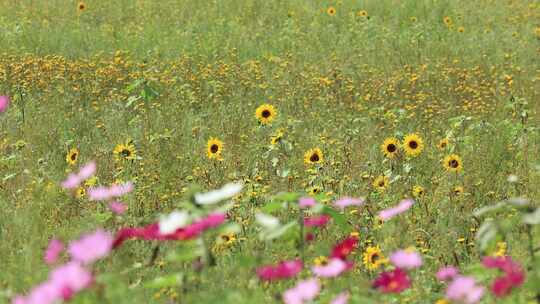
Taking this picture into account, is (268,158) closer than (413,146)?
No

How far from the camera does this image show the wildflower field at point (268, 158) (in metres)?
1.61

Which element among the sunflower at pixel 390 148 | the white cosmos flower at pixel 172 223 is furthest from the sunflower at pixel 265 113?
the white cosmos flower at pixel 172 223

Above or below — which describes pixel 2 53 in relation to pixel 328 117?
above

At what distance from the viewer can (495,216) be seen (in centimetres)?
366

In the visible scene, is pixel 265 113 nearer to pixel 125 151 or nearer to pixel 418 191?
pixel 125 151

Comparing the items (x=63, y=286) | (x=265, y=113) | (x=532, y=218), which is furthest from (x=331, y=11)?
(x=63, y=286)

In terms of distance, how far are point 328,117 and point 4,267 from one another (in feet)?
9.81

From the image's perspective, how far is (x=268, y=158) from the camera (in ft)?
14.5

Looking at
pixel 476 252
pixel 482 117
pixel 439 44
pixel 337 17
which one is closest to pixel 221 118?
pixel 482 117

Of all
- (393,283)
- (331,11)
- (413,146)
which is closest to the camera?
(393,283)

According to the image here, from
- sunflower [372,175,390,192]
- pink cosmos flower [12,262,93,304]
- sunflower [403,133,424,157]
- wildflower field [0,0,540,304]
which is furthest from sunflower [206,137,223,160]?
pink cosmos flower [12,262,93,304]

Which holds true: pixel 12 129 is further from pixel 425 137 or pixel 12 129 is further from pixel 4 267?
pixel 425 137

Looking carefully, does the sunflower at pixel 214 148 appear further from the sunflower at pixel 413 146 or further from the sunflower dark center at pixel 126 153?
the sunflower at pixel 413 146

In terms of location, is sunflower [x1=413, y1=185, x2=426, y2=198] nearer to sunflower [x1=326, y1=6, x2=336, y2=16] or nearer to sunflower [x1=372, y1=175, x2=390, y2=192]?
sunflower [x1=372, y1=175, x2=390, y2=192]
